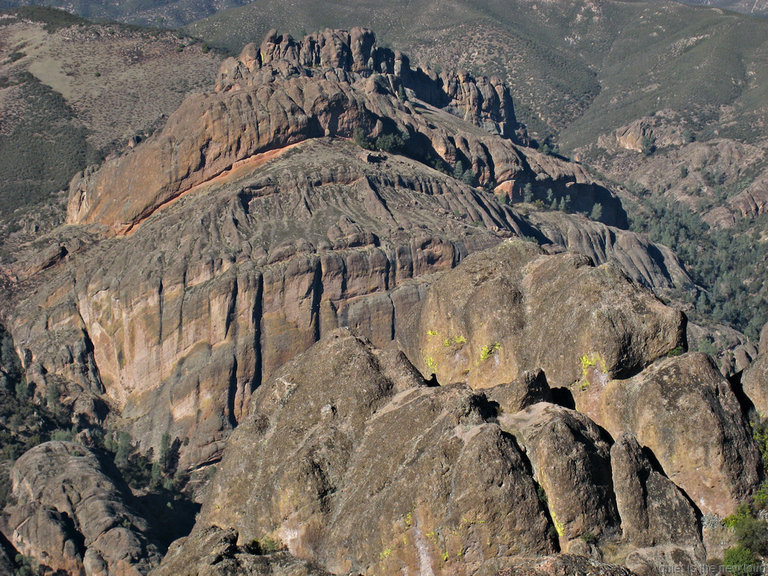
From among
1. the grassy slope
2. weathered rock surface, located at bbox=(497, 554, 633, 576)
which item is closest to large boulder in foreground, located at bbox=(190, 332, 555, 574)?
weathered rock surface, located at bbox=(497, 554, 633, 576)

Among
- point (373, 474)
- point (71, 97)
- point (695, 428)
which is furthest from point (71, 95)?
point (695, 428)

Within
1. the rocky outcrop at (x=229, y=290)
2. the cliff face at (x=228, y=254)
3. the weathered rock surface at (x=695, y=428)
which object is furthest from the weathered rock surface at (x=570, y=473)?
the rocky outcrop at (x=229, y=290)

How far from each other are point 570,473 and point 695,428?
11.4 ft

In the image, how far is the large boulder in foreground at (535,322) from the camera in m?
24.0

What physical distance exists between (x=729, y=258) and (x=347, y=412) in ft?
441

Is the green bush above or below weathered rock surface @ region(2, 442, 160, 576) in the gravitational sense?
above

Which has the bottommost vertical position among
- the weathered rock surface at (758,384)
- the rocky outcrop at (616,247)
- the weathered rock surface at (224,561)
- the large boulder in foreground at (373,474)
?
the rocky outcrop at (616,247)

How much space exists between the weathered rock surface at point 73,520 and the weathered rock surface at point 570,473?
45.0m

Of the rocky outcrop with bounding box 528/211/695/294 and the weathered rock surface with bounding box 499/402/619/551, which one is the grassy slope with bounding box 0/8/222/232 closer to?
the rocky outcrop with bounding box 528/211/695/294

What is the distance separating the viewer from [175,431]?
7862 cm

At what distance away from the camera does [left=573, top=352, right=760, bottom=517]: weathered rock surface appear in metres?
21.5

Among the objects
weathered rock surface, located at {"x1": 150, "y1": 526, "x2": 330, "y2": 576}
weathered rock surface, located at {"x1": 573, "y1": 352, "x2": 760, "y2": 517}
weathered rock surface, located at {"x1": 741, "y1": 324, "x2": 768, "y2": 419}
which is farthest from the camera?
weathered rock surface, located at {"x1": 741, "y1": 324, "x2": 768, "y2": 419}

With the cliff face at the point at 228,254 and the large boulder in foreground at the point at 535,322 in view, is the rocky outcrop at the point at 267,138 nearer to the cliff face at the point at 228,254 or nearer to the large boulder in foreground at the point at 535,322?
the cliff face at the point at 228,254

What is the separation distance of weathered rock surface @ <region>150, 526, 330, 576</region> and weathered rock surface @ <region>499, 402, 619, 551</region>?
533 centimetres
